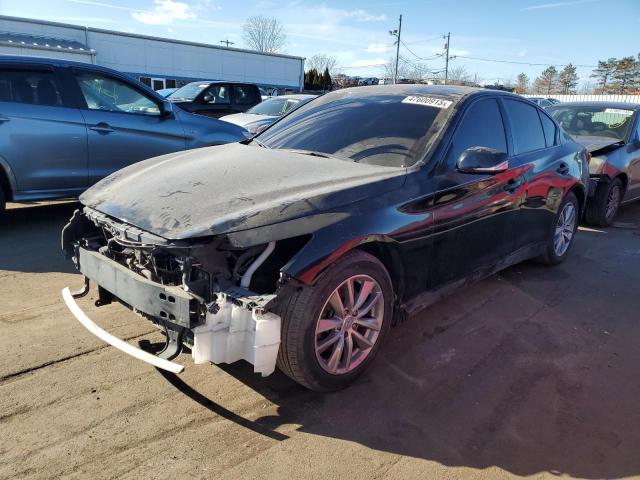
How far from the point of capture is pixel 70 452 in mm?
2293

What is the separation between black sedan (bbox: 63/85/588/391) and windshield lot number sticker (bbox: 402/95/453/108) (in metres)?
0.01

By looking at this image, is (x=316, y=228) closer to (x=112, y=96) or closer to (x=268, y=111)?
(x=112, y=96)

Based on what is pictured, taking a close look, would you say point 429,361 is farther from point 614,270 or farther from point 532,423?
point 614,270

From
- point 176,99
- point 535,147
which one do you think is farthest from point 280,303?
point 176,99

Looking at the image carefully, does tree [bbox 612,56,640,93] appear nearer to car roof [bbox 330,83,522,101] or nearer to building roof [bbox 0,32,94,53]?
building roof [bbox 0,32,94,53]

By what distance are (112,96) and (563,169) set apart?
5.29 m

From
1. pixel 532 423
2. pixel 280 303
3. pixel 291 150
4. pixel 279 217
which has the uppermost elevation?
pixel 291 150

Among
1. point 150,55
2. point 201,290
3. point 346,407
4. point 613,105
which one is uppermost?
point 150,55

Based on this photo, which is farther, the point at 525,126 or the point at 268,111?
the point at 268,111

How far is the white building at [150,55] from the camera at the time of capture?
28.3 m

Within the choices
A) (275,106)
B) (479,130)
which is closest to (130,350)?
(479,130)

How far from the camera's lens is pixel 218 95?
44.0ft

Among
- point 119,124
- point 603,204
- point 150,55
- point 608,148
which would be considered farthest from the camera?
point 150,55

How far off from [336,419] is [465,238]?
1.64m
